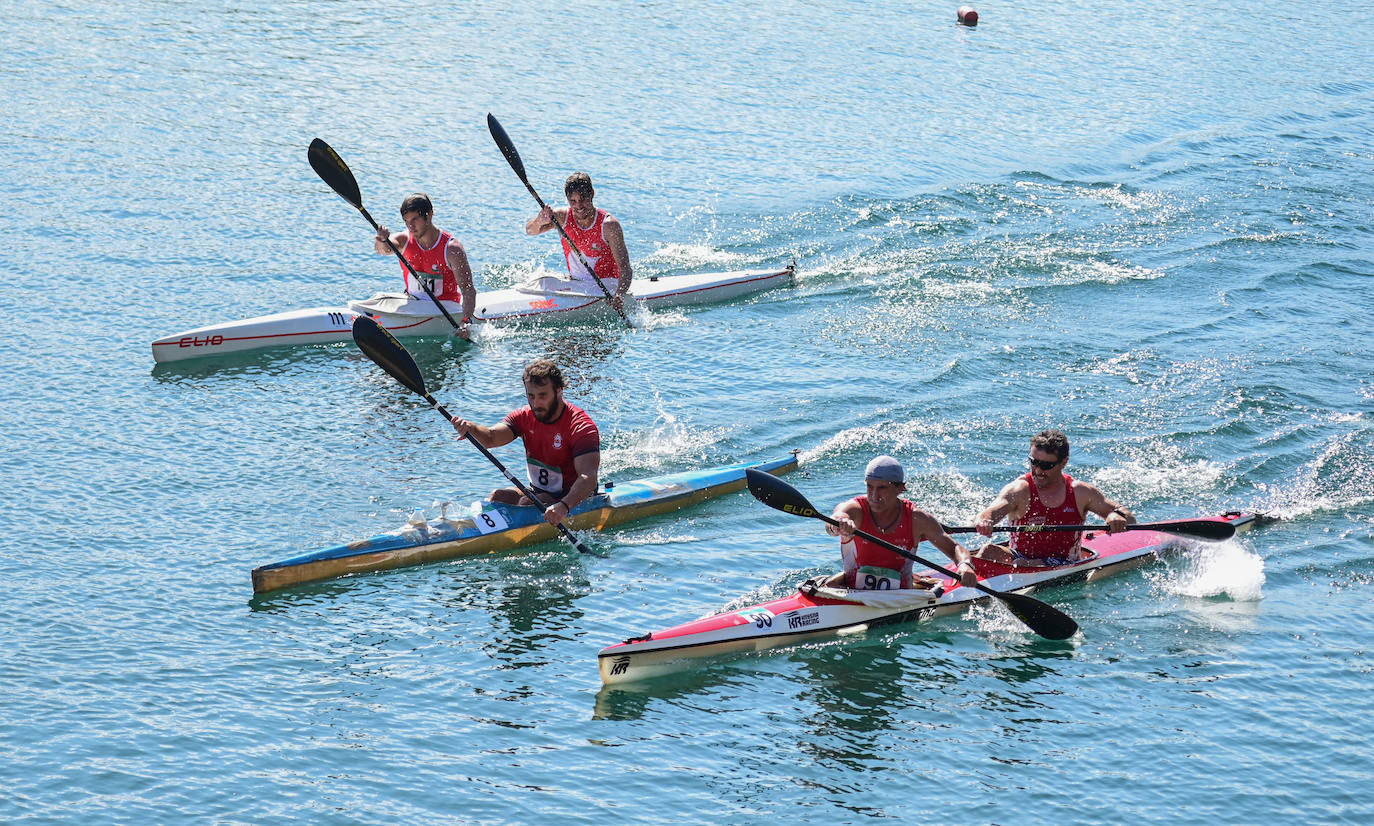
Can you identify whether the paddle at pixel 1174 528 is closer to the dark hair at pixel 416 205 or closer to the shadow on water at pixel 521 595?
the shadow on water at pixel 521 595

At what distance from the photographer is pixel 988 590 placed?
9852 mm

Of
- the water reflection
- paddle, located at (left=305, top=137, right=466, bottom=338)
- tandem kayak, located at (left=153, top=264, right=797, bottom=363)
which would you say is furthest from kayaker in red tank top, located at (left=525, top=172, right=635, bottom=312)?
the water reflection

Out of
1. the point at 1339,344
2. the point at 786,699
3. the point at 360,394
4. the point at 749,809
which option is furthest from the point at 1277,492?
the point at 360,394

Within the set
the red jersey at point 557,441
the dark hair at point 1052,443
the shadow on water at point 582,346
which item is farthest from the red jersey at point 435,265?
the dark hair at point 1052,443

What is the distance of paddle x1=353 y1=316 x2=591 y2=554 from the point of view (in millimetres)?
10977

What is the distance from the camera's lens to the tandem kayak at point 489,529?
10.3 meters

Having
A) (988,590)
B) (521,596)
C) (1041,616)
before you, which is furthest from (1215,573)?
(521,596)

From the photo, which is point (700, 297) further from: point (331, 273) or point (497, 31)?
point (497, 31)

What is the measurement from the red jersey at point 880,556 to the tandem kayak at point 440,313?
22.9ft

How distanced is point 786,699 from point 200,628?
13.6 feet

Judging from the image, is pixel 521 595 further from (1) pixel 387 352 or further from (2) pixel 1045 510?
(2) pixel 1045 510

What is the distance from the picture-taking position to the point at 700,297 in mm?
17281

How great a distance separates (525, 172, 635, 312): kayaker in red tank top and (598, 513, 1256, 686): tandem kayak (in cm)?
731

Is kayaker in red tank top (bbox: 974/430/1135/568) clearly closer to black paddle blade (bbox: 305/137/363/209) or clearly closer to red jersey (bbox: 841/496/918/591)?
red jersey (bbox: 841/496/918/591)
